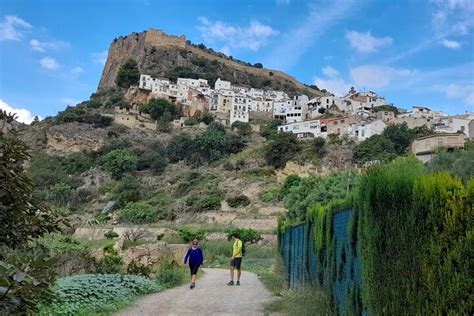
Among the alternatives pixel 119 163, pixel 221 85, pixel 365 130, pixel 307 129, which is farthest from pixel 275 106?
pixel 119 163

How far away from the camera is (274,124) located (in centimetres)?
8912

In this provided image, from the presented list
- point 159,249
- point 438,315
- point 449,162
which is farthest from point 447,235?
point 449,162

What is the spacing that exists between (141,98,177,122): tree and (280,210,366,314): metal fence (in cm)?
8289

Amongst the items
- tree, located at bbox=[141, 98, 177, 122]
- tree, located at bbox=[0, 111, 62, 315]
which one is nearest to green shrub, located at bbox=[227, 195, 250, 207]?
tree, located at bbox=[0, 111, 62, 315]

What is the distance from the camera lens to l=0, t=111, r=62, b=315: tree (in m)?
2.08

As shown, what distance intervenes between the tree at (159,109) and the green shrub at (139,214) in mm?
44931

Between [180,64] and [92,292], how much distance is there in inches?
4549

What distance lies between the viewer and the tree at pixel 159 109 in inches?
3580

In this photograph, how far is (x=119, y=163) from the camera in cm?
6750

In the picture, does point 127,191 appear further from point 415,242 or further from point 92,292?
point 415,242

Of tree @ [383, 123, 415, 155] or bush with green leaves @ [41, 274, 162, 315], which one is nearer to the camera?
bush with green leaves @ [41, 274, 162, 315]

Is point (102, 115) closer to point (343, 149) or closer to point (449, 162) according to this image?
point (343, 149)

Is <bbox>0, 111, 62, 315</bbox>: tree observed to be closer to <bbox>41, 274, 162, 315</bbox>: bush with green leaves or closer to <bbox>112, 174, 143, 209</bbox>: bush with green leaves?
<bbox>41, 274, 162, 315</bbox>: bush with green leaves

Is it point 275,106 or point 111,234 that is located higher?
point 275,106
